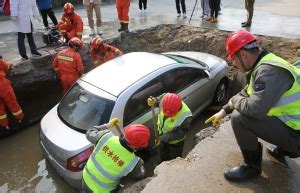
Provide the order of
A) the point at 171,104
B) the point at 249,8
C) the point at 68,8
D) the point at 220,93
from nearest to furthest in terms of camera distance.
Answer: the point at 171,104 < the point at 220,93 < the point at 68,8 < the point at 249,8

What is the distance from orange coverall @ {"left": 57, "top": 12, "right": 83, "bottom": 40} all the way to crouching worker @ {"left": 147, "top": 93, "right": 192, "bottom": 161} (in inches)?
191

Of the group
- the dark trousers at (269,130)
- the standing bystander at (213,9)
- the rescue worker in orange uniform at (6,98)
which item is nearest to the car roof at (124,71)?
the rescue worker in orange uniform at (6,98)

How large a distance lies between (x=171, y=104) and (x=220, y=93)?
119 inches

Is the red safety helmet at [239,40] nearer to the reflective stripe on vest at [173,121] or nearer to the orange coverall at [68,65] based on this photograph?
the reflective stripe on vest at [173,121]

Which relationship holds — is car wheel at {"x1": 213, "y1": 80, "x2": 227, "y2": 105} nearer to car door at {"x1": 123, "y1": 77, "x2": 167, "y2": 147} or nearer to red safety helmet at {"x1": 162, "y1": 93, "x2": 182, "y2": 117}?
car door at {"x1": 123, "y1": 77, "x2": 167, "y2": 147}

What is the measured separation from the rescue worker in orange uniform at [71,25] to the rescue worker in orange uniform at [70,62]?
1.94 meters

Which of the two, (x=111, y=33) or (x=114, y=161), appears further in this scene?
(x=111, y=33)

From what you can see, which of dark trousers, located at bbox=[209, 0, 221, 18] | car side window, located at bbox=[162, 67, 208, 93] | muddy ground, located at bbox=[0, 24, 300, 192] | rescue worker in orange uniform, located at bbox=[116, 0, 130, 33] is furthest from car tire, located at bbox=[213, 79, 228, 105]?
dark trousers, located at bbox=[209, 0, 221, 18]

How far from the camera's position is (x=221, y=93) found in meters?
7.29

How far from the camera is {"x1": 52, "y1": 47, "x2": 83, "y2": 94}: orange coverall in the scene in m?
6.94

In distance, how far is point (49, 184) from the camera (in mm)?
5609

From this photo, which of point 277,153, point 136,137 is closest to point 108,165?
point 136,137

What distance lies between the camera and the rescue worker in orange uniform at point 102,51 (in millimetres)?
7391

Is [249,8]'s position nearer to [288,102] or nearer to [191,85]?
[191,85]
